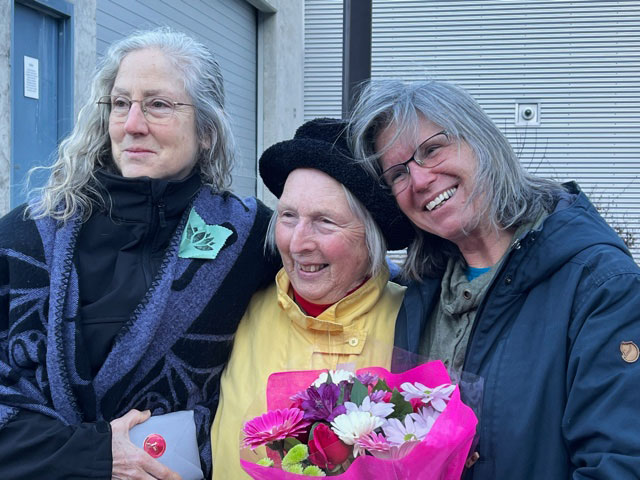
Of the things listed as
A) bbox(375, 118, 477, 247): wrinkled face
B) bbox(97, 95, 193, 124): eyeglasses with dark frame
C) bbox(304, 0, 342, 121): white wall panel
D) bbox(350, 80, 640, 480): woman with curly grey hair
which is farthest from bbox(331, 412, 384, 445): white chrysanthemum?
bbox(304, 0, 342, 121): white wall panel

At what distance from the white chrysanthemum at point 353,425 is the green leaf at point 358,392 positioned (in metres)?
0.09

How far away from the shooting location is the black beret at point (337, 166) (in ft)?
8.18

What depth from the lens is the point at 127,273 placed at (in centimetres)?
243

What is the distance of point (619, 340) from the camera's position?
1.82 metres

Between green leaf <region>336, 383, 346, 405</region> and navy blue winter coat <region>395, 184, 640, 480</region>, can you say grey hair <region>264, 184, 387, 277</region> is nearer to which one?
navy blue winter coat <region>395, 184, 640, 480</region>

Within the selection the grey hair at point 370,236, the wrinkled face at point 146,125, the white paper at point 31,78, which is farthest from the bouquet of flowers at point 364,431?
the white paper at point 31,78

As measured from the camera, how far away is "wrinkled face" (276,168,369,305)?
8.24ft

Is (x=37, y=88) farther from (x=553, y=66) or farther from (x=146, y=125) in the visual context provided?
(x=553, y=66)

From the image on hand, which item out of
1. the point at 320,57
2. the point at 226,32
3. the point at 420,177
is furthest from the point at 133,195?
the point at 320,57

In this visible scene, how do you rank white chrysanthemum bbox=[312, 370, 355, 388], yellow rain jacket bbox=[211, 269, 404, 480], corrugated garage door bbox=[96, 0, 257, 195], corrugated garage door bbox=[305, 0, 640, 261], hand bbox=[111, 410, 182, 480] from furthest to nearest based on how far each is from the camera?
corrugated garage door bbox=[305, 0, 640, 261]
corrugated garage door bbox=[96, 0, 257, 195]
yellow rain jacket bbox=[211, 269, 404, 480]
hand bbox=[111, 410, 182, 480]
white chrysanthemum bbox=[312, 370, 355, 388]

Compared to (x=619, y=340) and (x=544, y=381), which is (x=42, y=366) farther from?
(x=619, y=340)

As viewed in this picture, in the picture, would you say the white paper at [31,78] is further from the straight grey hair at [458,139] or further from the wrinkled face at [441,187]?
the wrinkled face at [441,187]

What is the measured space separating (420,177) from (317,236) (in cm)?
42

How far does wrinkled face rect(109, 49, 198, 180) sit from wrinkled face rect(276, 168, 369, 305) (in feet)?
1.48
